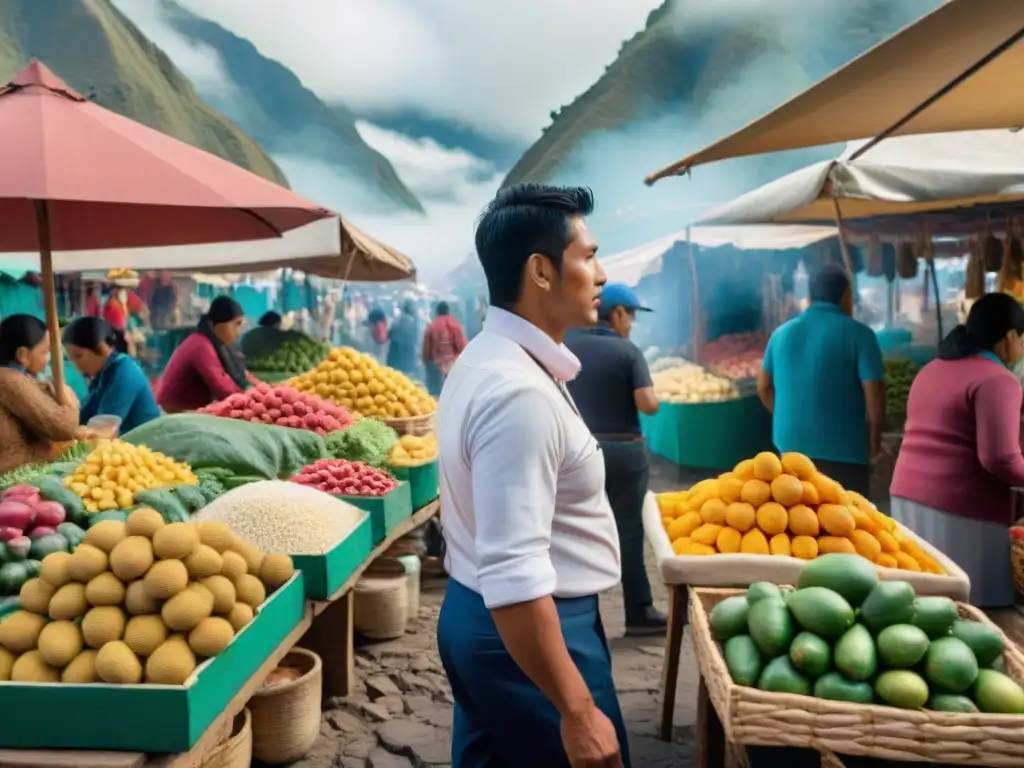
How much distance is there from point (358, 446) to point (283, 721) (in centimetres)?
134

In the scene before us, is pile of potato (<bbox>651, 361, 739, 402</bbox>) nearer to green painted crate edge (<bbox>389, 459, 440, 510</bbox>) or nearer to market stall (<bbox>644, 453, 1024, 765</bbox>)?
green painted crate edge (<bbox>389, 459, 440, 510</bbox>)

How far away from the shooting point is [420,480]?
389 cm

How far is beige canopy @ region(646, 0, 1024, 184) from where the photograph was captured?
225cm

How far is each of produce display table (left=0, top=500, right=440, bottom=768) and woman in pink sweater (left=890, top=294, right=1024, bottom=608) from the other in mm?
2234

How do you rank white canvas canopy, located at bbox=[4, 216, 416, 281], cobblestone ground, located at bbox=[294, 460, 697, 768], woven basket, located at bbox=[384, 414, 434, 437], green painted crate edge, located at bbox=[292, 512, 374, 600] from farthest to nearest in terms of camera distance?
white canvas canopy, located at bbox=[4, 216, 416, 281] < woven basket, located at bbox=[384, 414, 434, 437] < cobblestone ground, located at bbox=[294, 460, 697, 768] < green painted crate edge, located at bbox=[292, 512, 374, 600]

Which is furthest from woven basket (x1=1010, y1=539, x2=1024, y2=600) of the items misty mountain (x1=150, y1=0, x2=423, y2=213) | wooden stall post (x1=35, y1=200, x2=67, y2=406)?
misty mountain (x1=150, y1=0, x2=423, y2=213)

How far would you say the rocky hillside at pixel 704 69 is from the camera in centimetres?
2202

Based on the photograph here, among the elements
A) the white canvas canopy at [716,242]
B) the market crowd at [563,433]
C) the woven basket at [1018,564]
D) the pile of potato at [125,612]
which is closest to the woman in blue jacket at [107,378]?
the market crowd at [563,433]

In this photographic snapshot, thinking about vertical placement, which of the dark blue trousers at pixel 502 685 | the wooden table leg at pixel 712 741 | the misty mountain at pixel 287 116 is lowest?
the wooden table leg at pixel 712 741

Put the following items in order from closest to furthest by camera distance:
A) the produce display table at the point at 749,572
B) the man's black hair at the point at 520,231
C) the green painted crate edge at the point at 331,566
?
1. the man's black hair at the point at 520,231
2. the produce display table at the point at 749,572
3. the green painted crate edge at the point at 331,566

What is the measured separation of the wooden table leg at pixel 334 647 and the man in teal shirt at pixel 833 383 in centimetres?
225

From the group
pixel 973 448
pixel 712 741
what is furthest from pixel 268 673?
pixel 973 448

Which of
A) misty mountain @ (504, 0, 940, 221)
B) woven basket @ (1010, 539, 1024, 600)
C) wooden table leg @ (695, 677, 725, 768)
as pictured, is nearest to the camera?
wooden table leg @ (695, 677, 725, 768)

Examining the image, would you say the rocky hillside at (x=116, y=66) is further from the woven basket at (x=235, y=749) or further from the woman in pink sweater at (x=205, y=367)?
the woven basket at (x=235, y=749)
